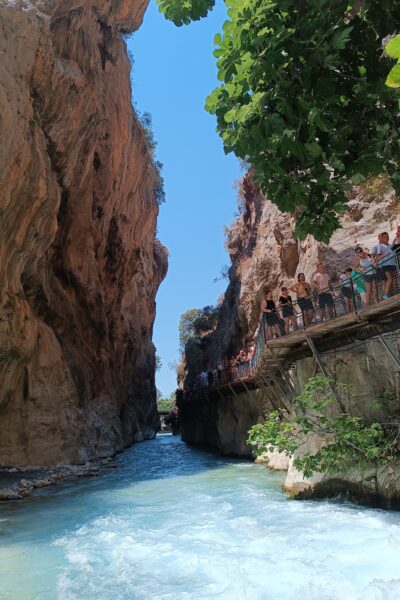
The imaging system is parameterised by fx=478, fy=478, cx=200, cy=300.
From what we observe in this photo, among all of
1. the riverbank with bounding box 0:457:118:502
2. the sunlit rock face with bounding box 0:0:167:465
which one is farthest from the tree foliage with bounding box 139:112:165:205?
the riverbank with bounding box 0:457:118:502

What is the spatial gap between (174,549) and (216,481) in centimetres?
735

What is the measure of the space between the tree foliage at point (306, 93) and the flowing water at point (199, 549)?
3785 mm

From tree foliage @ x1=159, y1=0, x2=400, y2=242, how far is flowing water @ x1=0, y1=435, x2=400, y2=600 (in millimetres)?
3785

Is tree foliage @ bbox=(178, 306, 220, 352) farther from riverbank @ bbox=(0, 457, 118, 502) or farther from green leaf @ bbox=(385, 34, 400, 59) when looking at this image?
green leaf @ bbox=(385, 34, 400, 59)

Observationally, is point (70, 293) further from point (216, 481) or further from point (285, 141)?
point (285, 141)

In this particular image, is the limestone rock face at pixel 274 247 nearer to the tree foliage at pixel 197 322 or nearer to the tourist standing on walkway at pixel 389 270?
the tourist standing on walkway at pixel 389 270

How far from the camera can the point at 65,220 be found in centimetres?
2231

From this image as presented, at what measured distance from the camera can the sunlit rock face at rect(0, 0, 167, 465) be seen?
15727mm

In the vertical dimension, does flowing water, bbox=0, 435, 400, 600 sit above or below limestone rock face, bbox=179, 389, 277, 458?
below

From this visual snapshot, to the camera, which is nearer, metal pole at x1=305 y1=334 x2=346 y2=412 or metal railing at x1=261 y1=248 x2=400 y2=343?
metal railing at x1=261 y1=248 x2=400 y2=343

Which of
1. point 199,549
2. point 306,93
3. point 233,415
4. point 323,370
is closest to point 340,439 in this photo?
point 323,370

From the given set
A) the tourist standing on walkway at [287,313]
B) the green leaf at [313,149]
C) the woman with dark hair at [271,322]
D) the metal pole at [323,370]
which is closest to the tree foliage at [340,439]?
the metal pole at [323,370]

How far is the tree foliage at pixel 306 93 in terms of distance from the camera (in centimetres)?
367

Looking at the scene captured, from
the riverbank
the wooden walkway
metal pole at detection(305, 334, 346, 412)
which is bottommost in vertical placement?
the riverbank
